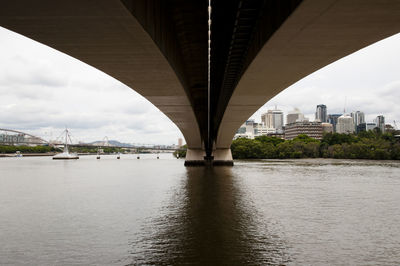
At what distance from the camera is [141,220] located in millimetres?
12492

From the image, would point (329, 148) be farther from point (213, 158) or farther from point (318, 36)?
point (318, 36)

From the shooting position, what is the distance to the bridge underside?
21.2 ft

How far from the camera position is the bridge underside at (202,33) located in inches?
255

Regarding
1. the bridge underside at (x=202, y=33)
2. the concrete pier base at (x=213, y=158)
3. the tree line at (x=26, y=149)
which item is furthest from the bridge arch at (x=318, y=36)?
the tree line at (x=26, y=149)

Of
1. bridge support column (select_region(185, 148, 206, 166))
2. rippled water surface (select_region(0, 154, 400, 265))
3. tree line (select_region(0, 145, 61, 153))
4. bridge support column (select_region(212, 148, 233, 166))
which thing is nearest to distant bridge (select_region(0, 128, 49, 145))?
tree line (select_region(0, 145, 61, 153))

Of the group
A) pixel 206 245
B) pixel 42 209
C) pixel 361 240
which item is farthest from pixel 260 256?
pixel 42 209

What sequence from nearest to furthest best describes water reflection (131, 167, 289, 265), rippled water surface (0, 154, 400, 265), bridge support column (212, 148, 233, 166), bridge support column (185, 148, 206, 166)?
water reflection (131, 167, 289, 265) → rippled water surface (0, 154, 400, 265) → bridge support column (212, 148, 233, 166) → bridge support column (185, 148, 206, 166)

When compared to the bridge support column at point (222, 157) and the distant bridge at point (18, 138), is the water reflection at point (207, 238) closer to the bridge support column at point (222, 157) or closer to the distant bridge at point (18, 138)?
the bridge support column at point (222, 157)

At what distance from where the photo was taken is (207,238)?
391 inches

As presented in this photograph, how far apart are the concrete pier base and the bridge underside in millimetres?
34595

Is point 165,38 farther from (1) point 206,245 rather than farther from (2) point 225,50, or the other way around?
(1) point 206,245

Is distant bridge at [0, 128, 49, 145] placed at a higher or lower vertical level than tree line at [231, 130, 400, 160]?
higher

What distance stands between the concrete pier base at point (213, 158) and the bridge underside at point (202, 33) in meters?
34.6

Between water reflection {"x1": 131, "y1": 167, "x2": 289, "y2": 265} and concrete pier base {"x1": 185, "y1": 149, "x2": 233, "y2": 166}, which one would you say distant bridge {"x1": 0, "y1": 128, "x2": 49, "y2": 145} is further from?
water reflection {"x1": 131, "y1": 167, "x2": 289, "y2": 265}
